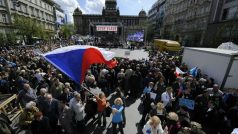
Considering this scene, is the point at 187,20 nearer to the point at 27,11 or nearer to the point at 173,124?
the point at 27,11

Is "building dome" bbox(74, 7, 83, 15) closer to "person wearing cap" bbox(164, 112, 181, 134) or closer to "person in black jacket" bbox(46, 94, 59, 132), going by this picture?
"person in black jacket" bbox(46, 94, 59, 132)

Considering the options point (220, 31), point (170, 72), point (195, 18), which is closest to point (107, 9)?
point (195, 18)

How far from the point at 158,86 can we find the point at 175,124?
8.92ft

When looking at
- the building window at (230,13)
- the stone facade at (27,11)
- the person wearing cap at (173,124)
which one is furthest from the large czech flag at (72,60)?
the stone facade at (27,11)

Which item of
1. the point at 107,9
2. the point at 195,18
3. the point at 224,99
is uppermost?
the point at 107,9

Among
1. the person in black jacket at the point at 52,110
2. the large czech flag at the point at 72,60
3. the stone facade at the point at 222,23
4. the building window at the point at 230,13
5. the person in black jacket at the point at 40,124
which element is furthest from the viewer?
the building window at the point at 230,13

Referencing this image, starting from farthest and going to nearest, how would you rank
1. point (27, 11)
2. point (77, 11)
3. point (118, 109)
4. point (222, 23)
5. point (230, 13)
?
point (77, 11)
point (27, 11)
point (222, 23)
point (230, 13)
point (118, 109)

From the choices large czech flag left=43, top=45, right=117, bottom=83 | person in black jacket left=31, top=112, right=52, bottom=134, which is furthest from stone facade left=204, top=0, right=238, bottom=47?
person in black jacket left=31, top=112, right=52, bottom=134

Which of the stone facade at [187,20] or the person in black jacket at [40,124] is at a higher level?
the stone facade at [187,20]

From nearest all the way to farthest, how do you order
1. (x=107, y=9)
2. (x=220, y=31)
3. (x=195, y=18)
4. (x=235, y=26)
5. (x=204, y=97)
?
1. (x=204, y=97)
2. (x=235, y=26)
3. (x=220, y=31)
4. (x=195, y=18)
5. (x=107, y=9)

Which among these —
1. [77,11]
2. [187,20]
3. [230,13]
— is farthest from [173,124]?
[77,11]

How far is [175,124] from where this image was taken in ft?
13.5

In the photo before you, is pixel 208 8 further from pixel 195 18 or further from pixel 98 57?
pixel 98 57

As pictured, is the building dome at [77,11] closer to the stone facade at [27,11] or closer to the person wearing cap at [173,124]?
the stone facade at [27,11]
